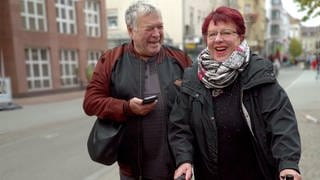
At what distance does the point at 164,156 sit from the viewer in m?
2.70

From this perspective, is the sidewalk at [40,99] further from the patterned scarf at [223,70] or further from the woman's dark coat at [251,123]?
the patterned scarf at [223,70]

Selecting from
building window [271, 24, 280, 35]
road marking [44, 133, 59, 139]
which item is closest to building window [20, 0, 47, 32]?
road marking [44, 133, 59, 139]

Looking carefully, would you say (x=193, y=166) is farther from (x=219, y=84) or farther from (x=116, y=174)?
(x=116, y=174)

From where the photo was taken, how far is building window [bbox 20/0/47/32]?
22969 millimetres

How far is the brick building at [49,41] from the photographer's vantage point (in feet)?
72.0

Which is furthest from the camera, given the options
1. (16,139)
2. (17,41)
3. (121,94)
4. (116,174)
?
(17,41)

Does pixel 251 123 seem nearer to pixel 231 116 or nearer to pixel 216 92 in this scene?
pixel 231 116

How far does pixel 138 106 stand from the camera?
2.54m

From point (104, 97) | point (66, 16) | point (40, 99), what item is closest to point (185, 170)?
point (104, 97)

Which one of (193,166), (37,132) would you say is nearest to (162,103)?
(193,166)

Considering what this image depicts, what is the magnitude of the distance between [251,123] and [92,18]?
2859 centimetres

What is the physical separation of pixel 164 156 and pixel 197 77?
0.61 metres

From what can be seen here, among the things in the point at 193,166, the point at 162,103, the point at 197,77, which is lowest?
the point at 193,166

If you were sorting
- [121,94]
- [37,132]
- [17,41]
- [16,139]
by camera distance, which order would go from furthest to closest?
1. [17,41]
2. [37,132]
3. [16,139]
4. [121,94]
